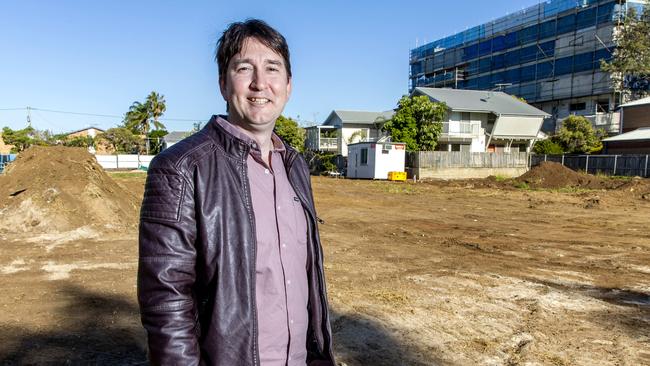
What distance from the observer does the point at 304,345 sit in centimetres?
182

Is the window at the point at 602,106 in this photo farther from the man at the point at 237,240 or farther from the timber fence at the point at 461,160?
the man at the point at 237,240

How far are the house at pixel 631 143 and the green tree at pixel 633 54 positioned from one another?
1250 cm

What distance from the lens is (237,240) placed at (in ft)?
5.14

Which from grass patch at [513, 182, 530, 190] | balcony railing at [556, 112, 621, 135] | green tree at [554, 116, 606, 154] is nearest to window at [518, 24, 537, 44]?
balcony railing at [556, 112, 621, 135]

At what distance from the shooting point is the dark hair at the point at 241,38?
1752mm

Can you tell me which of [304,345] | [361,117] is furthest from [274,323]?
[361,117]

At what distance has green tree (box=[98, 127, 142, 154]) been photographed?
56438mm

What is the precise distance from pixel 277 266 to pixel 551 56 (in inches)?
2438

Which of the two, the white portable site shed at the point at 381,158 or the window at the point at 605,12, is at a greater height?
the window at the point at 605,12

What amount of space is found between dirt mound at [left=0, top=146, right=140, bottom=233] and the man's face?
34.5 feet

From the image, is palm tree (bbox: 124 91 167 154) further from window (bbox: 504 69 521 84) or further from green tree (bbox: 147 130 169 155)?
window (bbox: 504 69 521 84)

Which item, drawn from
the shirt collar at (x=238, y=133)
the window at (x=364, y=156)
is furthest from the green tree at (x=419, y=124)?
the shirt collar at (x=238, y=133)

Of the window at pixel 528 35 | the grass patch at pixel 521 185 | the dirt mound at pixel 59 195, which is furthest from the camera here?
the window at pixel 528 35

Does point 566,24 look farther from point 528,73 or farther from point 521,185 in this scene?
point 521,185
